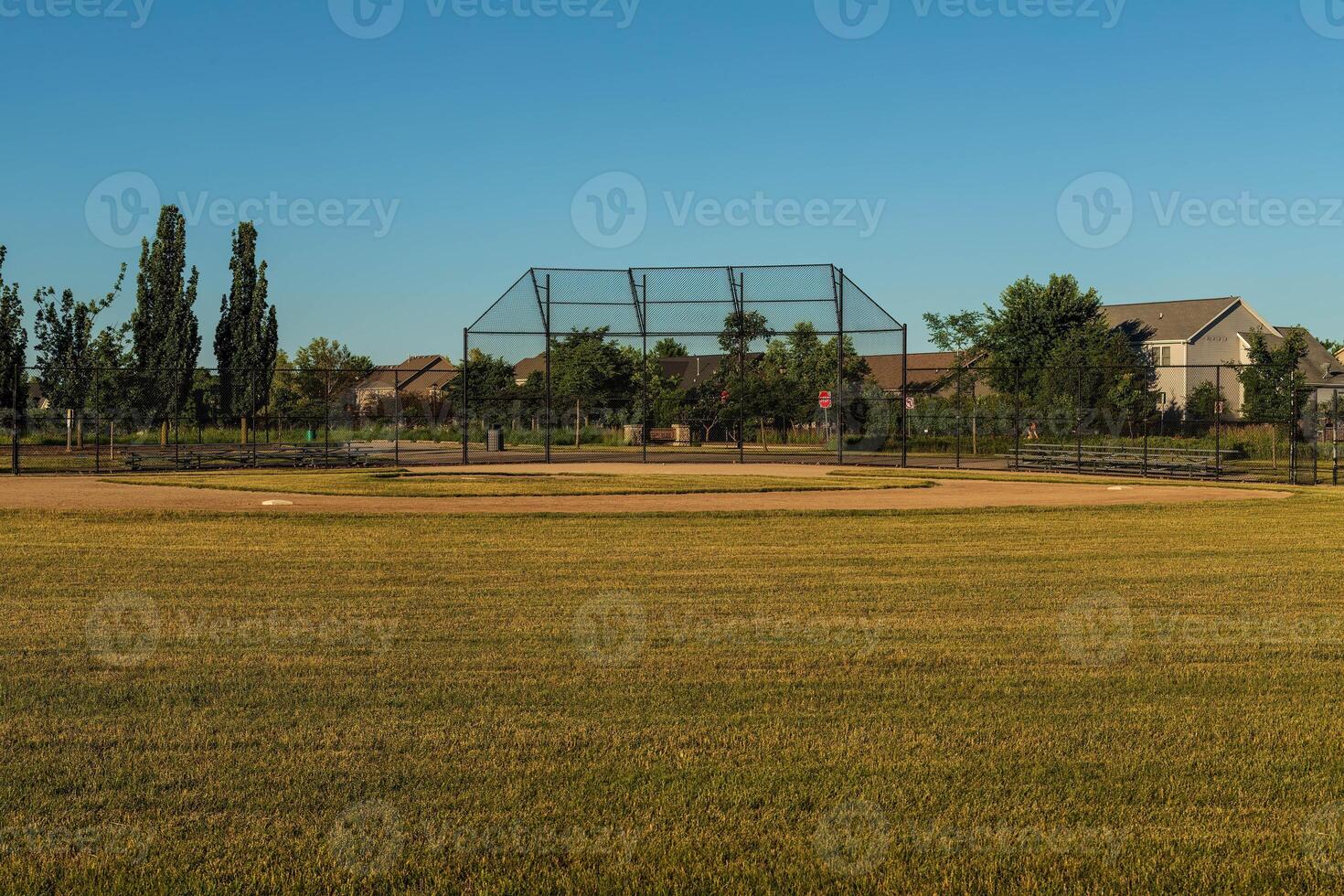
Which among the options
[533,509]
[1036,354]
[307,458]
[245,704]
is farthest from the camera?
[1036,354]

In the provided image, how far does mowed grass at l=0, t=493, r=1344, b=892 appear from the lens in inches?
163

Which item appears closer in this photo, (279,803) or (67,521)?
(279,803)

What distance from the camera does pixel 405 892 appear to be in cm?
389

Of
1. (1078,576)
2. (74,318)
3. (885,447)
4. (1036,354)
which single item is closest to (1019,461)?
(885,447)

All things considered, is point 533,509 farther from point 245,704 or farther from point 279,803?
point 279,803

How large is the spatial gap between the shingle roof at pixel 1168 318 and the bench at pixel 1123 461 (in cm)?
3520

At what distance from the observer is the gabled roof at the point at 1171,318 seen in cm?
6481

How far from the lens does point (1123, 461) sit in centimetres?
2981

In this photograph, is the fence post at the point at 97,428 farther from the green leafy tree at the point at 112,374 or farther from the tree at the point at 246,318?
the tree at the point at 246,318

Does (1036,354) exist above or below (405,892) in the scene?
above

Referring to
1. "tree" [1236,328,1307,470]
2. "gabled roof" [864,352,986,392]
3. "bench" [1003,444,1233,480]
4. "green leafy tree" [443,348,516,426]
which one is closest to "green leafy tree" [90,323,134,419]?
"green leafy tree" [443,348,516,426]

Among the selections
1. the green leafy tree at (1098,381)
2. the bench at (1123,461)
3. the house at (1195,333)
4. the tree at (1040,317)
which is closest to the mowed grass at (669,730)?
the bench at (1123,461)

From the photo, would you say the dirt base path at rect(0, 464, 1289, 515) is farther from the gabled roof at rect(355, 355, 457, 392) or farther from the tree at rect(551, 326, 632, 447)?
the gabled roof at rect(355, 355, 457, 392)

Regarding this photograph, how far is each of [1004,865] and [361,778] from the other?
2.55 m
